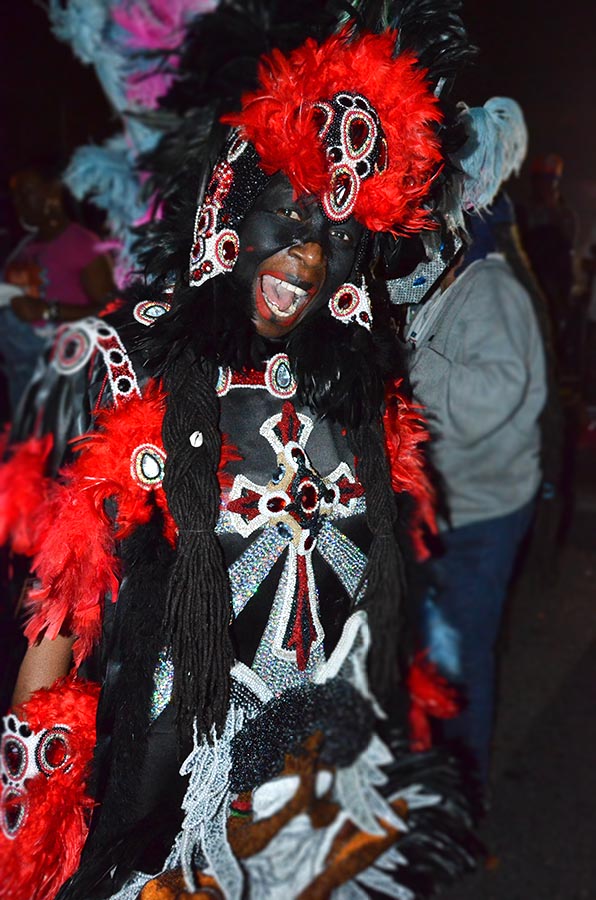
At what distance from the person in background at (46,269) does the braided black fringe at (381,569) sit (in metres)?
2.83

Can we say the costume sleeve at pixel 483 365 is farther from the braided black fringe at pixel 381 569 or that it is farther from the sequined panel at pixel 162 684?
the sequined panel at pixel 162 684

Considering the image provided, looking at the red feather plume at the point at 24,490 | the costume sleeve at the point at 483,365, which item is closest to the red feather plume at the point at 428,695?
the costume sleeve at the point at 483,365

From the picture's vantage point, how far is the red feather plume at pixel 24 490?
172 centimetres

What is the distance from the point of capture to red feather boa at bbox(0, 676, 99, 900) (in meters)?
1.57

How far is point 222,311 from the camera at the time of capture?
1488mm

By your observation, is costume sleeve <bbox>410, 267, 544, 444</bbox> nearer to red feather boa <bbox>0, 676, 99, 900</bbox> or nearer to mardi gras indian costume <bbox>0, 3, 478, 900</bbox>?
mardi gras indian costume <bbox>0, 3, 478, 900</bbox>

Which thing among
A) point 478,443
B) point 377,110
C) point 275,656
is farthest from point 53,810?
point 478,443

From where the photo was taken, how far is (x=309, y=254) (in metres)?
1.48

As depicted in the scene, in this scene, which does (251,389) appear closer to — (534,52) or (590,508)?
(534,52)

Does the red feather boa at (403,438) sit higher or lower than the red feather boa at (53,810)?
higher

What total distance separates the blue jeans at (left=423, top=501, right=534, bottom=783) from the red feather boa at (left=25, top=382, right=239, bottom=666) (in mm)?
1647

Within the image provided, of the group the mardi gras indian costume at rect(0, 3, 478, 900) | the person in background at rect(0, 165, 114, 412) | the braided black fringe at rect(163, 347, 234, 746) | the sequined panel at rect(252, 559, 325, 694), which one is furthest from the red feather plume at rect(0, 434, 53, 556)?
the person in background at rect(0, 165, 114, 412)

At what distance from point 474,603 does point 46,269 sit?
102 inches

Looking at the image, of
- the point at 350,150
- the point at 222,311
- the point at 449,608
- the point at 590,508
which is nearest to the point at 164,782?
the point at 222,311
